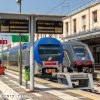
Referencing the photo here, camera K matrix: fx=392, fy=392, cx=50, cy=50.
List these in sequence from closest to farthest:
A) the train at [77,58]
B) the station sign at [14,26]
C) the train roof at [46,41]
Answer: the station sign at [14,26]
the train roof at [46,41]
the train at [77,58]

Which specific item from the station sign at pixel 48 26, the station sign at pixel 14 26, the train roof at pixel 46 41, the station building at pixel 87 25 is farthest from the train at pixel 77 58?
the station sign at pixel 14 26

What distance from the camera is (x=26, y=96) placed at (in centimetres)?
1572

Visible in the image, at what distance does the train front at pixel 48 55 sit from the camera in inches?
1092

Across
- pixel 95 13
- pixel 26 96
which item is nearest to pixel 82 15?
pixel 95 13

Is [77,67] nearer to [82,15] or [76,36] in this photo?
[76,36]

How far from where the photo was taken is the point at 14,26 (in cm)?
1831

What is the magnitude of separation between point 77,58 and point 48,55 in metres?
3.06

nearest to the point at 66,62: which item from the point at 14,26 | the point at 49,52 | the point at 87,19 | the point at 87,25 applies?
the point at 49,52

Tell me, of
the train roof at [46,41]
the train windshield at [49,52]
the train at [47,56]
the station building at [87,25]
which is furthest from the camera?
the station building at [87,25]

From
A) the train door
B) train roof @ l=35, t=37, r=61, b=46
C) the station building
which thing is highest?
the station building

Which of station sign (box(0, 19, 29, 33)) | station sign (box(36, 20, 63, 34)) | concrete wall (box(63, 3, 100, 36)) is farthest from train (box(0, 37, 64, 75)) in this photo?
concrete wall (box(63, 3, 100, 36))

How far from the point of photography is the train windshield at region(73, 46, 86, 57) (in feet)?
101

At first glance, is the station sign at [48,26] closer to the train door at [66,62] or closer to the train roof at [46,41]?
the train roof at [46,41]

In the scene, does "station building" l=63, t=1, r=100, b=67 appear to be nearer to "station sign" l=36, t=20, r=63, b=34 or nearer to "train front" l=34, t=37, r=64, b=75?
"train front" l=34, t=37, r=64, b=75
